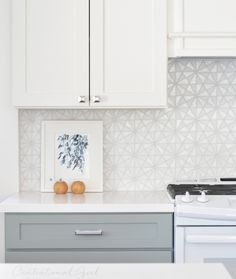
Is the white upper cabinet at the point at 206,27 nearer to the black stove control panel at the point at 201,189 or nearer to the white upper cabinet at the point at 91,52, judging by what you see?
the white upper cabinet at the point at 91,52

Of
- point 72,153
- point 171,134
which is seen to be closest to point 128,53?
point 171,134

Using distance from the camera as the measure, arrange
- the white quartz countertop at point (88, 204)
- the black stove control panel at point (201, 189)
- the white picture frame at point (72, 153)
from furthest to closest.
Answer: the white picture frame at point (72, 153) < the black stove control panel at point (201, 189) < the white quartz countertop at point (88, 204)

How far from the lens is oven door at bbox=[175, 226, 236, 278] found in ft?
6.91

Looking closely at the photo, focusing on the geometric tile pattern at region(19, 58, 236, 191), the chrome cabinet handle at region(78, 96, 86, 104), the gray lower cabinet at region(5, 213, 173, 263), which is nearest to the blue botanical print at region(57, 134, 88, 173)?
the geometric tile pattern at region(19, 58, 236, 191)

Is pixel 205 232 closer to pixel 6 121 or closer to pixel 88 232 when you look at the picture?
pixel 88 232

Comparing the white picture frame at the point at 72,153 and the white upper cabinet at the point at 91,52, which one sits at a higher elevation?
the white upper cabinet at the point at 91,52

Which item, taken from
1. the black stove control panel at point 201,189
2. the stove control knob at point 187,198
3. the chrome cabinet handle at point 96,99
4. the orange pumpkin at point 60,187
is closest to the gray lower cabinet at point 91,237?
the stove control knob at point 187,198

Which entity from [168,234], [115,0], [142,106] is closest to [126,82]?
[142,106]

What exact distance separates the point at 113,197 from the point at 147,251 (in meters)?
0.39

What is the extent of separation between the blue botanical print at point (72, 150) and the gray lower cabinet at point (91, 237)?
57cm

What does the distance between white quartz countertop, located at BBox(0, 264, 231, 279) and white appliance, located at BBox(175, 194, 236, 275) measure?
0.87 metres

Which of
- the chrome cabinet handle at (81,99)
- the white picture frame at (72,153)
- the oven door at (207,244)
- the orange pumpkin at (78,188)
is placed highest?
the chrome cabinet handle at (81,99)

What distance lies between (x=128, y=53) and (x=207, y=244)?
1088 mm

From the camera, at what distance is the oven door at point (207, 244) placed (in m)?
2.11
